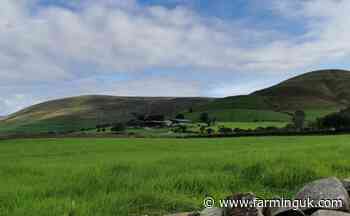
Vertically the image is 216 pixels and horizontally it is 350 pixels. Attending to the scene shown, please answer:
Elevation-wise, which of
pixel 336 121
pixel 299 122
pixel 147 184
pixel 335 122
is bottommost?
pixel 147 184

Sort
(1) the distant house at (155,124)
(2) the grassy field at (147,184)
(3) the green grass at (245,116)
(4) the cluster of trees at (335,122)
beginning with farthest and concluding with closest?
(3) the green grass at (245,116), (1) the distant house at (155,124), (4) the cluster of trees at (335,122), (2) the grassy field at (147,184)

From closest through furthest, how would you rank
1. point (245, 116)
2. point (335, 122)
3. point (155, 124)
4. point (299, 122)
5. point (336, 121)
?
point (335, 122), point (336, 121), point (299, 122), point (155, 124), point (245, 116)

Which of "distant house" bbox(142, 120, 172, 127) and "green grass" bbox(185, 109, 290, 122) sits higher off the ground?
"green grass" bbox(185, 109, 290, 122)

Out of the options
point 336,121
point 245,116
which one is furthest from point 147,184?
point 245,116

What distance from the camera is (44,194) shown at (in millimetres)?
11523

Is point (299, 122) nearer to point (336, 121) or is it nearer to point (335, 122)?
point (336, 121)

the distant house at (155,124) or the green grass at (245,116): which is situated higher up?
the green grass at (245,116)

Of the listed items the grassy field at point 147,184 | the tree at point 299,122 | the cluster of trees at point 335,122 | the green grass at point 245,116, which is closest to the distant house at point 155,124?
the green grass at point 245,116

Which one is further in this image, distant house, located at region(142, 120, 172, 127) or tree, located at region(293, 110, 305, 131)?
distant house, located at region(142, 120, 172, 127)

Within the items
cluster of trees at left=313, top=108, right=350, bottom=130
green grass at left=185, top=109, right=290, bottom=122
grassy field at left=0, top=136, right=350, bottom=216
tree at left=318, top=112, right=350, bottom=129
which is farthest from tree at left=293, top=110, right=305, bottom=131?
grassy field at left=0, top=136, right=350, bottom=216

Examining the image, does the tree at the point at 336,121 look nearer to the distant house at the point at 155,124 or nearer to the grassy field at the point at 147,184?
the distant house at the point at 155,124

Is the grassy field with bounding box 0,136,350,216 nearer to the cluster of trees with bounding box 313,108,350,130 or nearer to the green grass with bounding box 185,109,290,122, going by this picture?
the cluster of trees with bounding box 313,108,350,130

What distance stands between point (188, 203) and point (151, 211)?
3.36 feet

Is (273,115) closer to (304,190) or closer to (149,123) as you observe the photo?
(149,123)
